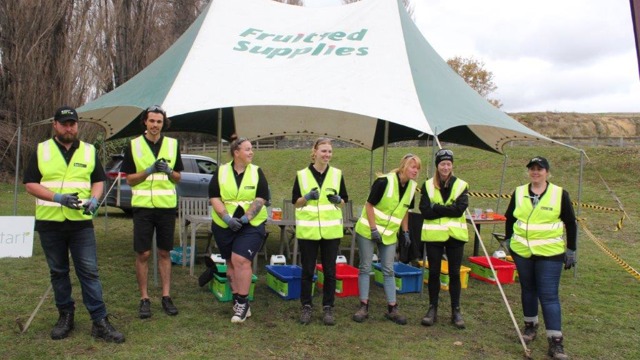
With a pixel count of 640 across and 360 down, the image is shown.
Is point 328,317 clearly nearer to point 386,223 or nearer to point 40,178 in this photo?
point 386,223

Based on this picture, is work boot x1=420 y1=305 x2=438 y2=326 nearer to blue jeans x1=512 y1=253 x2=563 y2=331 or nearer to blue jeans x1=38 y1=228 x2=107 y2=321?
blue jeans x1=512 y1=253 x2=563 y2=331

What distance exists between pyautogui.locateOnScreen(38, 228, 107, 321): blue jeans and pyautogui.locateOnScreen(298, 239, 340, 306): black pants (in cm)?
160

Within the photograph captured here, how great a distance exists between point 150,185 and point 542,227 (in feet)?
10.1

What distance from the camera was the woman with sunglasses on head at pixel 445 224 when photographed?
4289 mm

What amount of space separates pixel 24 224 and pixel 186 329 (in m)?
3.52

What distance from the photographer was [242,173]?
4293 mm

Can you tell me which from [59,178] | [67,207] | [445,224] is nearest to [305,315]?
[445,224]

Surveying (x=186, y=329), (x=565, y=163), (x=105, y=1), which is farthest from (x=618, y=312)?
(x=105, y=1)

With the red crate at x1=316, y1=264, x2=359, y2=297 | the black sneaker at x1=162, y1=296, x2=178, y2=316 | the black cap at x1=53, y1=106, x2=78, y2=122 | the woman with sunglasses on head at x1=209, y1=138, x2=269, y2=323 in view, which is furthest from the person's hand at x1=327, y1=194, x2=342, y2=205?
the black cap at x1=53, y1=106, x2=78, y2=122

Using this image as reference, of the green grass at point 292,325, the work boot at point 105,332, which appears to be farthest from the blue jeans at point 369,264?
the work boot at point 105,332

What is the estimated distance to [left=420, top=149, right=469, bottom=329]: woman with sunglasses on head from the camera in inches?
169

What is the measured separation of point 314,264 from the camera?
170 inches

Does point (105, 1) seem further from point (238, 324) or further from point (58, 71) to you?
point (238, 324)

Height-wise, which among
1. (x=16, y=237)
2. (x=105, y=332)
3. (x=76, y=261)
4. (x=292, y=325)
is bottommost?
(x=292, y=325)
